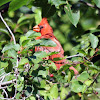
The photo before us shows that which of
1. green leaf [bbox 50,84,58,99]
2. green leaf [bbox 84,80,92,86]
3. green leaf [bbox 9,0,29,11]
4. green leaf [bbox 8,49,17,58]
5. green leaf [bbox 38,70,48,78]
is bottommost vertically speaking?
green leaf [bbox 84,80,92,86]

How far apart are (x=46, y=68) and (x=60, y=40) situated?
172 cm

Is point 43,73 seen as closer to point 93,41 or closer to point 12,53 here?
point 12,53

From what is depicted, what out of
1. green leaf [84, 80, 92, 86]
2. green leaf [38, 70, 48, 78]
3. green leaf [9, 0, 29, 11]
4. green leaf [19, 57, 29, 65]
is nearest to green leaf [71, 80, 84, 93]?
green leaf [84, 80, 92, 86]

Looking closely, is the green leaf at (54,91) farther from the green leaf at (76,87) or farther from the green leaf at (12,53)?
the green leaf at (12,53)

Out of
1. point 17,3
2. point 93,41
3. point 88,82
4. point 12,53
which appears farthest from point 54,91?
point 17,3

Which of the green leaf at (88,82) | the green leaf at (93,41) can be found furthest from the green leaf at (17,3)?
the green leaf at (88,82)

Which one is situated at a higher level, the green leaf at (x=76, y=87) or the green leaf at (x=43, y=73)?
the green leaf at (x=43, y=73)

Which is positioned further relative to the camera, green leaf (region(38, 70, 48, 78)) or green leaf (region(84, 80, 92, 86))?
green leaf (region(84, 80, 92, 86))

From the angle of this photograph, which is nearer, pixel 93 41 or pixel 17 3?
pixel 17 3

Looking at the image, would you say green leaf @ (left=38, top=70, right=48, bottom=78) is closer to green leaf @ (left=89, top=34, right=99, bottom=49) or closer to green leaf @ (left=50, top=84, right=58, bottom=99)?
green leaf @ (left=50, top=84, right=58, bottom=99)

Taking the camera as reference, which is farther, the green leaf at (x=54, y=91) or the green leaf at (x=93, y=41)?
the green leaf at (x=93, y=41)

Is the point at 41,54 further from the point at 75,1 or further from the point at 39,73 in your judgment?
the point at 75,1

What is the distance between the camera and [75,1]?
283 cm

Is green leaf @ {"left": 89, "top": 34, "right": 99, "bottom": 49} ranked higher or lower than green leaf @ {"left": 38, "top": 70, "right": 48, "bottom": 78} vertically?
lower
